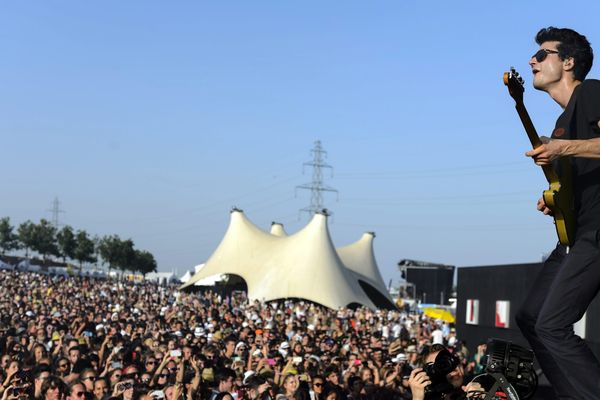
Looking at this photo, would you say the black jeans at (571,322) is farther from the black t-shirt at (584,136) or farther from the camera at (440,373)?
the camera at (440,373)

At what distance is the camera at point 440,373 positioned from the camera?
342 cm

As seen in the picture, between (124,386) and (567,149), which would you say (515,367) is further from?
(124,386)

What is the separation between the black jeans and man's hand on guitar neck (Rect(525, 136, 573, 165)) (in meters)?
0.39

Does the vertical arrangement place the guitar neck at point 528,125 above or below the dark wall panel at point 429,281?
below

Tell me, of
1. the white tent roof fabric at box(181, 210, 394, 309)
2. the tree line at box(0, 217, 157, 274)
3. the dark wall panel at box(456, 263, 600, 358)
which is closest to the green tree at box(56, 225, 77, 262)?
the tree line at box(0, 217, 157, 274)

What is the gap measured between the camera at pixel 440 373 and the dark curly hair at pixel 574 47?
132 centimetres

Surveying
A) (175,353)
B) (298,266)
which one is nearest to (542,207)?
(175,353)

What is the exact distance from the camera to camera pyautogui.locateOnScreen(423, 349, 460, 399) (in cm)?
342

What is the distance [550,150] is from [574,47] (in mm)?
577

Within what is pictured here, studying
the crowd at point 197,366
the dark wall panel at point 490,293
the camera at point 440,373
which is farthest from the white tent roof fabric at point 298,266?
the camera at point 440,373

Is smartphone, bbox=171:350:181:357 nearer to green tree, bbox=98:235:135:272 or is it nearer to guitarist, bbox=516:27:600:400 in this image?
guitarist, bbox=516:27:600:400

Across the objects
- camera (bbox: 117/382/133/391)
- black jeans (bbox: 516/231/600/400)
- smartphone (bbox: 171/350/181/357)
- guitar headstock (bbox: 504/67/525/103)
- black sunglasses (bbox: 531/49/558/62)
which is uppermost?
black sunglasses (bbox: 531/49/558/62)

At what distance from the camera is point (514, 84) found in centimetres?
311

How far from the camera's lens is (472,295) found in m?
26.3
